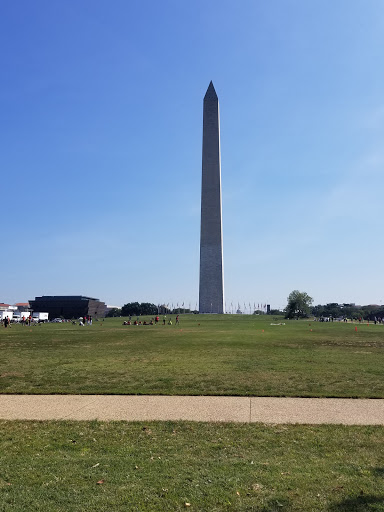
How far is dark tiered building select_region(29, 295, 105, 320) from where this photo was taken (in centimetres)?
14525

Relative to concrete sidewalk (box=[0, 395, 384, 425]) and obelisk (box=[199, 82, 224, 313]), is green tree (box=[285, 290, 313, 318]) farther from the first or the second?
concrete sidewalk (box=[0, 395, 384, 425])

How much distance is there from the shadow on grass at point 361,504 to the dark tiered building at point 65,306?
5681 inches

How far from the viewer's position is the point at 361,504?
15.1ft

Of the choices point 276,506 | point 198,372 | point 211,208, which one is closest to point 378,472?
point 276,506

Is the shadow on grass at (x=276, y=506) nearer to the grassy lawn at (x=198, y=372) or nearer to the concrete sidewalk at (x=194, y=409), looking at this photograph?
the concrete sidewalk at (x=194, y=409)

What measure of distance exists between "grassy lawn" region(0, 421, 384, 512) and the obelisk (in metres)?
86.4

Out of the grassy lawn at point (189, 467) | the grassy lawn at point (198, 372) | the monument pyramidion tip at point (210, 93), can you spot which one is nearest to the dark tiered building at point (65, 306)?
the monument pyramidion tip at point (210, 93)

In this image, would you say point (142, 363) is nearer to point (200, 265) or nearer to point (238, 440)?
point (238, 440)

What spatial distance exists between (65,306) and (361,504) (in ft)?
493

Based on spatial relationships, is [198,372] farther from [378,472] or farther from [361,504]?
[361,504]

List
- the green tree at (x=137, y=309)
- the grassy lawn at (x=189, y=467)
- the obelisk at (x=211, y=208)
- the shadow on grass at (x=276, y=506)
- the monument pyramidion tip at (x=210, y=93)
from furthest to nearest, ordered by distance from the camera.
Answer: the green tree at (x=137, y=309) → the monument pyramidion tip at (x=210, y=93) → the obelisk at (x=211, y=208) → the grassy lawn at (x=189, y=467) → the shadow on grass at (x=276, y=506)

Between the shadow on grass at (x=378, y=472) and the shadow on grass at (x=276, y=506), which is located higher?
the shadow on grass at (x=378, y=472)

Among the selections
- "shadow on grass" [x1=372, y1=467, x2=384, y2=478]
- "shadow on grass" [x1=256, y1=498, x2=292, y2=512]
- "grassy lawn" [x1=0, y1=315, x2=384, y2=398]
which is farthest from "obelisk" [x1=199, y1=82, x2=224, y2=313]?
"shadow on grass" [x1=256, y1=498, x2=292, y2=512]

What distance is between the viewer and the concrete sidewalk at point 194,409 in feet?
26.9
